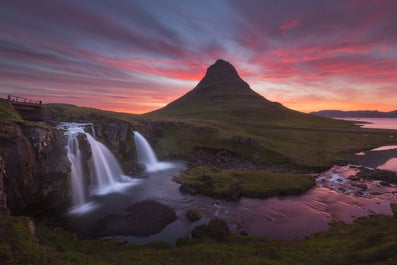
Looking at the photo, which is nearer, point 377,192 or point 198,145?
point 377,192

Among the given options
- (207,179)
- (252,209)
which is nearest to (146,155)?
(207,179)

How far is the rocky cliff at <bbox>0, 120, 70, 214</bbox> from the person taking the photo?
30.0 meters

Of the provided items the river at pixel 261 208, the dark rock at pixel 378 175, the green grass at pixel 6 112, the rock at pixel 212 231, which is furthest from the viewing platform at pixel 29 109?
the dark rock at pixel 378 175

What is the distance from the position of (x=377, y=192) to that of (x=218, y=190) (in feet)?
109

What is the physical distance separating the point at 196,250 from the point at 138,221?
12.1 metres

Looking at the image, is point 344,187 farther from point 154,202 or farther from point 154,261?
point 154,261

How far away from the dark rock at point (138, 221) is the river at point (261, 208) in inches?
38.5

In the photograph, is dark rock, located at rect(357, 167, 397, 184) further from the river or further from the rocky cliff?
the rocky cliff

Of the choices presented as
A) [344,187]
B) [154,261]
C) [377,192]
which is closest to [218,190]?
[154,261]

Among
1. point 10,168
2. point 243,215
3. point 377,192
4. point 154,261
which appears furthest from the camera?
point 377,192

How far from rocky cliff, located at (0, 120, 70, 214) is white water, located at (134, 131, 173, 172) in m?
28.9

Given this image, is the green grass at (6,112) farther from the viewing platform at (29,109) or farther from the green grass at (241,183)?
the green grass at (241,183)

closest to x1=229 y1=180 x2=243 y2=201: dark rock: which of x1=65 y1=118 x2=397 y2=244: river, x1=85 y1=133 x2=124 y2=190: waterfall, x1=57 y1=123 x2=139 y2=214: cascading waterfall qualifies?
x1=65 y1=118 x2=397 y2=244: river

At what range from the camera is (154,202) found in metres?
38.2
